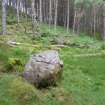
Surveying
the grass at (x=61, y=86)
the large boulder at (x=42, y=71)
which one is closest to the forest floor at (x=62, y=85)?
the grass at (x=61, y=86)

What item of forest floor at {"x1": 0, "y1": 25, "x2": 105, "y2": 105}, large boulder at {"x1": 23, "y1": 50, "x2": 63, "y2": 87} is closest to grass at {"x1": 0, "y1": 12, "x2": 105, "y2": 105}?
forest floor at {"x1": 0, "y1": 25, "x2": 105, "y2": 105}

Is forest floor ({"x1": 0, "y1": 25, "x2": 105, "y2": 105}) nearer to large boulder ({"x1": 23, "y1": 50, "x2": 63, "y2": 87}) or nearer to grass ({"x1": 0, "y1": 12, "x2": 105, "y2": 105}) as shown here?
grass ({"x1": 0, "y1": 12, "x2": 105, "y2": 105})

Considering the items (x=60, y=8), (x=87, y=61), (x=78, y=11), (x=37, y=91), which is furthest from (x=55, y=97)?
(x=60, y=8)

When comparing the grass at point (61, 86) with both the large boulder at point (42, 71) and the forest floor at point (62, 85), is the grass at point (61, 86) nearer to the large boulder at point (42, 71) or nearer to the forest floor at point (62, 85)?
the forest floor at point (62, 85)

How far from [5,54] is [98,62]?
4.22 meters

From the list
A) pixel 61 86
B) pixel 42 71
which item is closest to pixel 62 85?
pixel 61 86

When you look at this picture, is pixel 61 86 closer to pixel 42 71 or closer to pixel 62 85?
pixel 62 85

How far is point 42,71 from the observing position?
9.88m

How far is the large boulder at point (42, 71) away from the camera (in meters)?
9.86

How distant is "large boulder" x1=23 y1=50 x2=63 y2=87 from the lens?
986cm

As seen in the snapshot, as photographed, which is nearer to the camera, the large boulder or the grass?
the grass

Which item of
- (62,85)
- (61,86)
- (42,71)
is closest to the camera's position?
(42,71)

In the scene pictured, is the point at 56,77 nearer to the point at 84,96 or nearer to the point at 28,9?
the point at 84,96

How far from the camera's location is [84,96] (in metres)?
9.85
